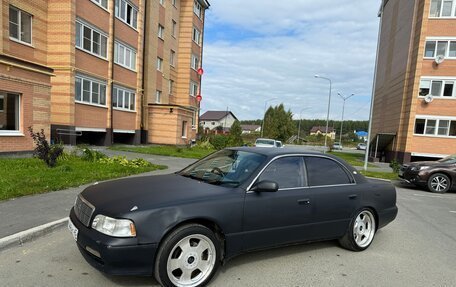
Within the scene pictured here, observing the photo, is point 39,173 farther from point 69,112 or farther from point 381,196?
point 69,112

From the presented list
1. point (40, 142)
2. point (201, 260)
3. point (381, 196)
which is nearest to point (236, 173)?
point (201, 260)

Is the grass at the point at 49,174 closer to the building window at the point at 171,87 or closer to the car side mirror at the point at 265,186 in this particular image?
the car side mirror at the point at 265,186

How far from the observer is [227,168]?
4.40 meters

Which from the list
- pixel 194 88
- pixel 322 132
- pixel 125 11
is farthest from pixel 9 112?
pixel 322 132

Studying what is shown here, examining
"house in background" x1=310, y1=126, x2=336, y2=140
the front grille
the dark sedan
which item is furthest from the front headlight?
"house in background" x1=310, y1=126, x2=336, y2=140

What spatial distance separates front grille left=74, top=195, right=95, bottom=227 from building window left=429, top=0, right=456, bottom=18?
94.9 feet

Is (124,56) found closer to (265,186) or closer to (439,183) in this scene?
(439,183)

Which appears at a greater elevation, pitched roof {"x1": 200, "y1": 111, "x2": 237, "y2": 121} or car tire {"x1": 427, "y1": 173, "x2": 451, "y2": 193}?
pitched roof {"x1": 200, "y1": 111, "x2": 237, "y2": 121}

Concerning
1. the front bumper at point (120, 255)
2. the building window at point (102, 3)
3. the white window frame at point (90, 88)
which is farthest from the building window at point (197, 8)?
the front bumper at point (120, 255)

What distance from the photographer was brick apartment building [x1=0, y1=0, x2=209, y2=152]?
11.9 metres

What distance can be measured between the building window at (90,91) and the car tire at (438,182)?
55.3 ft

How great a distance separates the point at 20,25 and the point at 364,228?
16.6 m

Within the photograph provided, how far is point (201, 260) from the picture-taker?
11.5 feet

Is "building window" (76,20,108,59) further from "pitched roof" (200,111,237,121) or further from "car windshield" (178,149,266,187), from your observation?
"pitched roof" (200,111,237,121)
